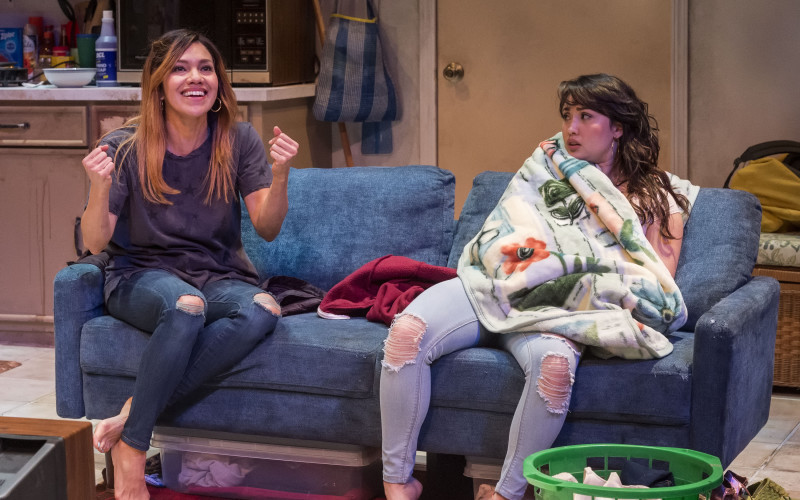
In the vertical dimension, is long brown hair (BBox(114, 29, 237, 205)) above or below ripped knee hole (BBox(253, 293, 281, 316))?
above

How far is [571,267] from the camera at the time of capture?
2.54 metres

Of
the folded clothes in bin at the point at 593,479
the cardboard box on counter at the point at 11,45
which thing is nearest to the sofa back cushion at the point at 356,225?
the folded clothes in bin at the point at 593,479

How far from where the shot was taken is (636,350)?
2391mm

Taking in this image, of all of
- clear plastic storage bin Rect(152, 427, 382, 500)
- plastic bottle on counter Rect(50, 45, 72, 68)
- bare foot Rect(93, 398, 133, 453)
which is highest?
plastic bottle on counter Rect(50, 45, 72, 68)

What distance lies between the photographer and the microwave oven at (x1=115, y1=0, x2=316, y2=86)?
4.30m

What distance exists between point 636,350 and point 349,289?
823mm

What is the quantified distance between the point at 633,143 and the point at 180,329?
1.18 m

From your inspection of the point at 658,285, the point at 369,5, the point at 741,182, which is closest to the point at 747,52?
the point at 741,182

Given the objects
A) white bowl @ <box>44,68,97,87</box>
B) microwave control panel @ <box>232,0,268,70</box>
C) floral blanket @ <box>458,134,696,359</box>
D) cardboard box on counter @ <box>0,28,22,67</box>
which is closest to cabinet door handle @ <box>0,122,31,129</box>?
white bowl @ <box>44,68,97,87</box>

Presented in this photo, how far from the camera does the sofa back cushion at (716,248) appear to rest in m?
2.66

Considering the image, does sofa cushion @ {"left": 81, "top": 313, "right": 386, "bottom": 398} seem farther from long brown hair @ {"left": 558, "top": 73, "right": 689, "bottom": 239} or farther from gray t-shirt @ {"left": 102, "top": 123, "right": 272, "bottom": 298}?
long brown hair @ {"left": 558, "top": 73, "right": 689, "bottom": 239}

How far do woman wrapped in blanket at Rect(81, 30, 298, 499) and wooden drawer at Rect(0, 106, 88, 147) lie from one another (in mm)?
1516

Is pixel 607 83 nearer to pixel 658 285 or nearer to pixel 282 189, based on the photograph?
pixel 658 285

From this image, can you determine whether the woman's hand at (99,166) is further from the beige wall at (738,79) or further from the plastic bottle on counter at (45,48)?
the beige wall at (738,79)
